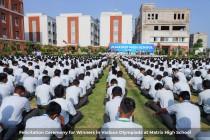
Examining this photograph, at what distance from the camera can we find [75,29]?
2116 inches

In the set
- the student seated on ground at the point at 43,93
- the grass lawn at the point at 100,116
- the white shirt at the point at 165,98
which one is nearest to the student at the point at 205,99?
the grass lawn at the point at 100,116

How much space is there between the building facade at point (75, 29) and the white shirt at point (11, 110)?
164ft

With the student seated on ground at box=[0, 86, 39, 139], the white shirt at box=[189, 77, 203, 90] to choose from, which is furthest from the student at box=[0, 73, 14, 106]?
the white shirt at box=[189, 77, 203, 90]

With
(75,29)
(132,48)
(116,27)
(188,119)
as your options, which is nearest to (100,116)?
(188,119)

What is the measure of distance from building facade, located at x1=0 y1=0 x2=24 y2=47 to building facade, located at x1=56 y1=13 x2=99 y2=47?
19280mm

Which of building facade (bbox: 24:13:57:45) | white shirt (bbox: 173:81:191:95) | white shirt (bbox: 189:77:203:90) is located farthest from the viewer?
building facade (bbox: 24:13:57:45)

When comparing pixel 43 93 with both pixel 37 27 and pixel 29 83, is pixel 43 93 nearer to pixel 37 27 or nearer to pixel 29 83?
pixel 29 83

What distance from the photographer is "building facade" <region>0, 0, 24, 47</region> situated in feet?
98.0

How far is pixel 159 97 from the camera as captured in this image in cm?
556

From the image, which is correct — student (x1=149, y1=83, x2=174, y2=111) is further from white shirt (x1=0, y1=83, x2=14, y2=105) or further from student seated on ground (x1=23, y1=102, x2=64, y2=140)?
white shirt (x1=0, y1=83, x2=14, y2=105)

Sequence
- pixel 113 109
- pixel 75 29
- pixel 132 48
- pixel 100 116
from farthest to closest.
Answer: pixel 75 29
pixel 132 48
pixel 100 116
pixel 113 109

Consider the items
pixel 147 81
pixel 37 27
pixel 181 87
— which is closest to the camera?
pixel 181 87

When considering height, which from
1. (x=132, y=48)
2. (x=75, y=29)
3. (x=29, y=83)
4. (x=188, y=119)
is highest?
(x=75, y=29)

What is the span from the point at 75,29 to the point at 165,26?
2577 centimetres
